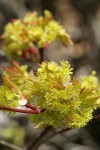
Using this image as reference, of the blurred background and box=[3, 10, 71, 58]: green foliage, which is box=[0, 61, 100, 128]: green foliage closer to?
box=[3, 10, 71, 58]: green foliage

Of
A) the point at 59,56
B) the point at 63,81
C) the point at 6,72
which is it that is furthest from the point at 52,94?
the point at 59,56

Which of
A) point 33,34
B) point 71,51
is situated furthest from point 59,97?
point 71,51

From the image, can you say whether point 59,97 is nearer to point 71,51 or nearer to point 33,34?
point 33,34

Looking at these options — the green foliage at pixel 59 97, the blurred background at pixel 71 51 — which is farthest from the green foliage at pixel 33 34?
the blurred background at pixel 71 51

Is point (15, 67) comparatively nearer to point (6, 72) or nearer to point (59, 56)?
point (6, 72)

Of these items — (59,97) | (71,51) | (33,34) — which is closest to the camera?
(59,97)

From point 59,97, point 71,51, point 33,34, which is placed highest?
point 71,51

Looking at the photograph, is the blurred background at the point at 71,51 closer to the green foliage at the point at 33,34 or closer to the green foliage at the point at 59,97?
the green foliage at the point at 33,34
